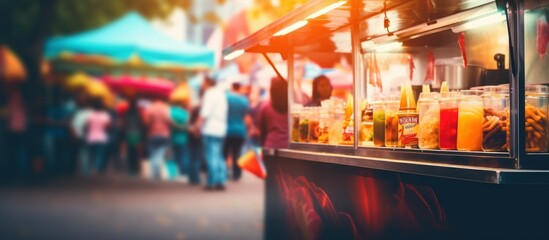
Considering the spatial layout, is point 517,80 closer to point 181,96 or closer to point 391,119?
point 391,119

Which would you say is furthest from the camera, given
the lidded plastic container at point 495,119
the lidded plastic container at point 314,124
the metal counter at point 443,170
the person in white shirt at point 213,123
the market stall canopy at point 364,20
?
the person in white shirt at point 213,123

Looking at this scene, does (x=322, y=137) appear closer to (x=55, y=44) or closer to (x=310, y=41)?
(x=310, y=41)

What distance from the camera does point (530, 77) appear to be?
14.5 ft

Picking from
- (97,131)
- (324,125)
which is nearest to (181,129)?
(97,131)

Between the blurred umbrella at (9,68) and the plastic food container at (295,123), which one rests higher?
the blurred umbrella at (9,68)

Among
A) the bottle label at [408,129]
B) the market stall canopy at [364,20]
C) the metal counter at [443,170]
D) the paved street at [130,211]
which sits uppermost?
the market stall canopy at [364,20]

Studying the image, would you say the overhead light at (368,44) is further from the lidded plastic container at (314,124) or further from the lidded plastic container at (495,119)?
the lidded plastic container at (495,119)

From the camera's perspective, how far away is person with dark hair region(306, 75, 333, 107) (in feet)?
23.0

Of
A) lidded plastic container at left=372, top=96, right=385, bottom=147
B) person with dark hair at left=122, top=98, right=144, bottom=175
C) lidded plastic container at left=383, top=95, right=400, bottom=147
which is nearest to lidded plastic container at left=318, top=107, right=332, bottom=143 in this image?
lidded plastic container at left=372, top=96, right=385, bottom=147

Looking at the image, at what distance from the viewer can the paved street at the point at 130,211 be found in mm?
10484

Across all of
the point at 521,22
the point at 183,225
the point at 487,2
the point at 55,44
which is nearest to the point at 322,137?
the point at 487,2

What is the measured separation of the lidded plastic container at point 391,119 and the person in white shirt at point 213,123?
10920 millimetres

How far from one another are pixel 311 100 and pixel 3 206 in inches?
333

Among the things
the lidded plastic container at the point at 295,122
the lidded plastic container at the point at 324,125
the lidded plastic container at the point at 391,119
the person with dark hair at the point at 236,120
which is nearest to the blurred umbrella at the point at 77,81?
the person with dark hair at the point at 236,120
